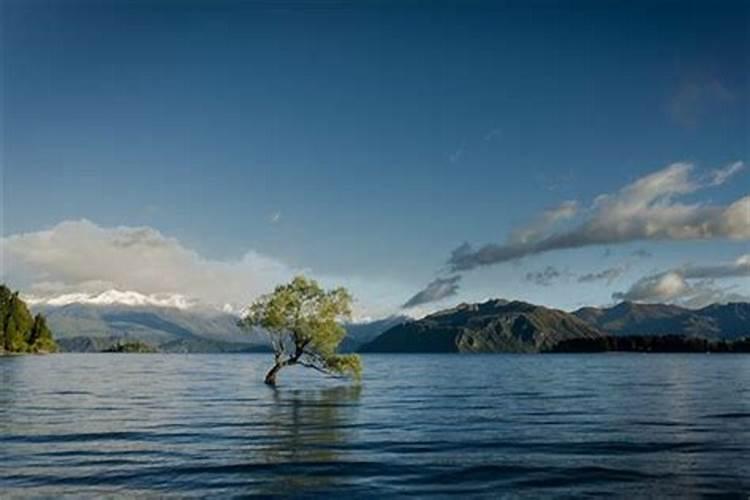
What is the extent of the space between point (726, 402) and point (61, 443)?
6901cm

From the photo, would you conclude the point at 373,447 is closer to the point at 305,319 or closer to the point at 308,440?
the point at 308,440

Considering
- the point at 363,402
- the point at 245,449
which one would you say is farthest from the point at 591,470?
the point at 363,402

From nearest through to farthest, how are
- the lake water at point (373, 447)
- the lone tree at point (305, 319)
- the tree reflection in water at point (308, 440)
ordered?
the lake water at point (373, 447)
the tree reflection in water at point (308, 440)
the lone tree at point (305, 319)

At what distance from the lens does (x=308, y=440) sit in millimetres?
50688

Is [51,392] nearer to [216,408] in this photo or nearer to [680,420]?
[216,408]

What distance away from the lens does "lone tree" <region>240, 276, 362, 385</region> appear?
98806 mm

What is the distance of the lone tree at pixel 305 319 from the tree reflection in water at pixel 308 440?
1166 cm

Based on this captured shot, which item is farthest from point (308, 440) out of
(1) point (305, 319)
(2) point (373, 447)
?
(1) point (305, 319)

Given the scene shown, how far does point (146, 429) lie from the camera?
5756cm

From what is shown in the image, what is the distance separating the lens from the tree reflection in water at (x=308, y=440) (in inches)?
1442

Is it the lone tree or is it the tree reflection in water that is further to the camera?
the lone tree

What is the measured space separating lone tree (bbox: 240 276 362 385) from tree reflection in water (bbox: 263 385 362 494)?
1166 centimetres

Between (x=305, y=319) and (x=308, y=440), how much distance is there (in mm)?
49124

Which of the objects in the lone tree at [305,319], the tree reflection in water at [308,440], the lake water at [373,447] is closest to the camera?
the lake water at [373,447]
